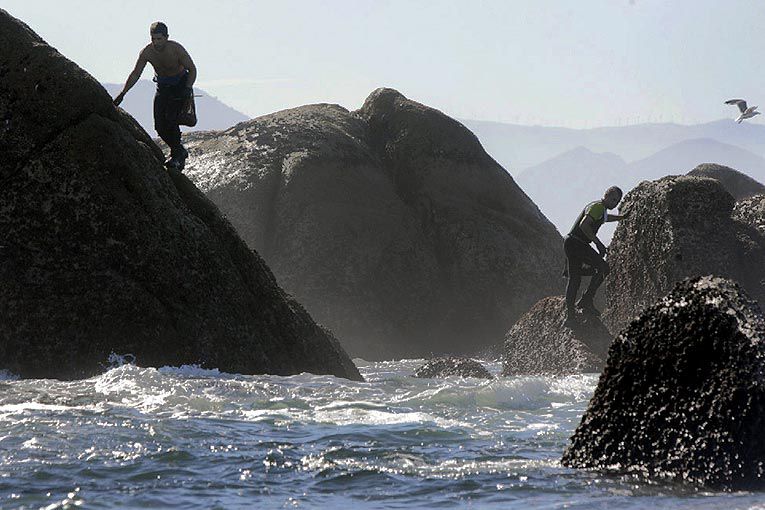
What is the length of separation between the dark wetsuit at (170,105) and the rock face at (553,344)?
7028mm

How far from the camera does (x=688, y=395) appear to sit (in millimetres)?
7270

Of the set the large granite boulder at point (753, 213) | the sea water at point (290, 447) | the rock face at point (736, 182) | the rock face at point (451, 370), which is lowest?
the sea water at point (290, 447)

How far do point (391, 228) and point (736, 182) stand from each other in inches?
476

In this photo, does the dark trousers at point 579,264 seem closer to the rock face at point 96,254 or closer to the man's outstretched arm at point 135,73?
the rock face at point 96,254

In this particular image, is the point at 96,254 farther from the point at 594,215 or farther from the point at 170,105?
the point at 594,215

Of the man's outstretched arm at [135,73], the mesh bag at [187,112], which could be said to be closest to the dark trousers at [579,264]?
the mesh bag at [187,112]

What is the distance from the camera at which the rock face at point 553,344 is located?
18.5 metres

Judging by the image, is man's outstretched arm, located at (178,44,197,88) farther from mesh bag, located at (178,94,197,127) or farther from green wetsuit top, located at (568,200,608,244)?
green wetsuit top, located at (568,200,608,244)

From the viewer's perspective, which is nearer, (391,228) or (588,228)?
(588,228)

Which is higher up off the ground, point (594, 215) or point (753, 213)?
point (753, 213)

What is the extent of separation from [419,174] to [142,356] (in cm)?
1738

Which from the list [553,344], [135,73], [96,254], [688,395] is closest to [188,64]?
[135,73]

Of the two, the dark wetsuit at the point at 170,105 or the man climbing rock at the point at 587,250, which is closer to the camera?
the dark wetsuit at the point at 170,105

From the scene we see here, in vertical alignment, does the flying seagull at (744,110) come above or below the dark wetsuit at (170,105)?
above
